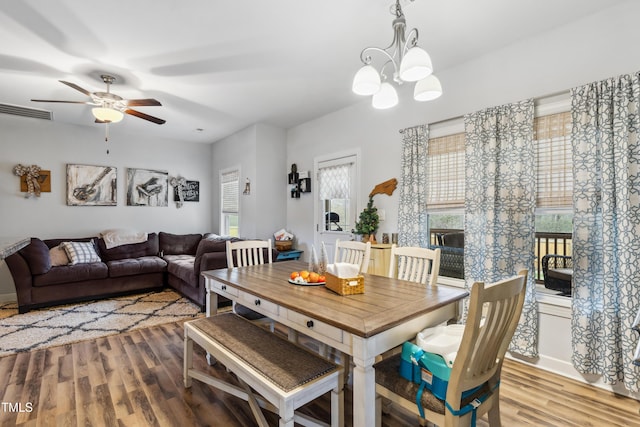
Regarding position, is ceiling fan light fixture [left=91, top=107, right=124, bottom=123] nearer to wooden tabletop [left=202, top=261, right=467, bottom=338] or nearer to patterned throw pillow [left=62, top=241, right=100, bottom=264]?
wooden tabletop [left=202, top=261, right=467, bottom=338]

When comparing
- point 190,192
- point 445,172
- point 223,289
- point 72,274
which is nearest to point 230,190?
point 190,192

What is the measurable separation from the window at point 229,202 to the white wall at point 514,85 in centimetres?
224

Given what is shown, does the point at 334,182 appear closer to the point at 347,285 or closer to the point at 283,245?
the point at 283,245

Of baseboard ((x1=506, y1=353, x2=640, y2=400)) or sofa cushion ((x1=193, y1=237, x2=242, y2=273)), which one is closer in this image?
baseboard ((x1=506, y1=353, x2=640, y2=400))

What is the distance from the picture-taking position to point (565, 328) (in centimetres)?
240

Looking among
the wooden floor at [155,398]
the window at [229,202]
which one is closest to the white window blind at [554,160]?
the wooden floor at [155,398]

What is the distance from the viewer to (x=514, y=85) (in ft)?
8.77

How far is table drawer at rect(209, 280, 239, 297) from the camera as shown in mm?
2143

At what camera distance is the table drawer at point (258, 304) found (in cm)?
178

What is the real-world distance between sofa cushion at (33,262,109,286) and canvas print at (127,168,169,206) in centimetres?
162

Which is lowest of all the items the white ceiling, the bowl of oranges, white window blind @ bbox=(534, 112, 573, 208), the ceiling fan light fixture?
the bowl of oranges

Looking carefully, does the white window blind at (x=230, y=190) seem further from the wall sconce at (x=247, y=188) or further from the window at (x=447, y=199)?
the window at (x=447, y=199)

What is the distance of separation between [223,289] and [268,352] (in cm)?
73

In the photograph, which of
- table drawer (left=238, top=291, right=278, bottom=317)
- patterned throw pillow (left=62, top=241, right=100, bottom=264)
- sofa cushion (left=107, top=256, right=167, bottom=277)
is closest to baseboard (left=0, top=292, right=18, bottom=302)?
patterned throw pillow (left=62, top=241, right=100, bottom=264)
